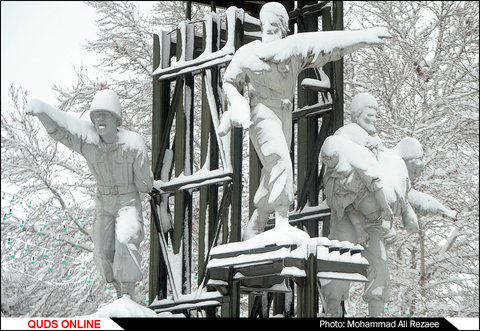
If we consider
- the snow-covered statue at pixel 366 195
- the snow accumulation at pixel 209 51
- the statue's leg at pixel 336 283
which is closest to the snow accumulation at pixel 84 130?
the snow accumulation at pixel 209 51

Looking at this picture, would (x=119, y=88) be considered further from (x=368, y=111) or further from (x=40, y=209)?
(x=368, y=111)

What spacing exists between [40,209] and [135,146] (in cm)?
609

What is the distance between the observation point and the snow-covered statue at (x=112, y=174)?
11938 millimetres

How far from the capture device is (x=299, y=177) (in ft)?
42.2

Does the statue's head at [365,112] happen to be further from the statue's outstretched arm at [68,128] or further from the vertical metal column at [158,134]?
the statue's outstretched arm at [68,128]

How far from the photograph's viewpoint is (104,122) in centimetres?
1201

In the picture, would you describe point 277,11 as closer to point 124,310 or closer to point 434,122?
point 124,310

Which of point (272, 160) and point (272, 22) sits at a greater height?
point (272, 22)

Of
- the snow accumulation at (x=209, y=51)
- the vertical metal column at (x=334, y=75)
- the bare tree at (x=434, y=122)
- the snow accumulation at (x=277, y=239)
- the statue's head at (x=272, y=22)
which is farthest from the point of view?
the bare tree at (x=434, y=122)

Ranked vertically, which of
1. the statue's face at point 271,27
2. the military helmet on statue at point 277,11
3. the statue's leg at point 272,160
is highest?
the military helmet on statue at point 277,11

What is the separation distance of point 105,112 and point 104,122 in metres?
0.08

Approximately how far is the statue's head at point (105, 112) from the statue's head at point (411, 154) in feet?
7.83

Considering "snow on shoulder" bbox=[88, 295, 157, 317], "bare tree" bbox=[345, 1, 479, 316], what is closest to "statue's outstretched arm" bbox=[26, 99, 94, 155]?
"snow on shoulder" bbox=[88, 295, 157, 317]

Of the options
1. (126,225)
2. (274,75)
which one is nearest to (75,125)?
(126,225)
